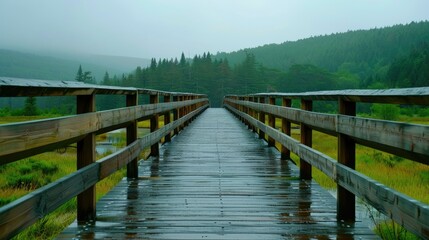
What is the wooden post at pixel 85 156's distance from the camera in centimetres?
376

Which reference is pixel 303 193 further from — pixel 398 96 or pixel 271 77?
pixel 271 77

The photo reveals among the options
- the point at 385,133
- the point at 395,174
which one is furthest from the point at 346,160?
the point at 395,174

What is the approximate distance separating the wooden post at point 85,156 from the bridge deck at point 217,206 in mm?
118

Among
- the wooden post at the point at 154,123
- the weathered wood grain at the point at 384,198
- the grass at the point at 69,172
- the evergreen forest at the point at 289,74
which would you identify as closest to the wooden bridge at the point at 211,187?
the weathered wood grain at the point at 384,198

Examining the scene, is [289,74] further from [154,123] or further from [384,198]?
[384,198]

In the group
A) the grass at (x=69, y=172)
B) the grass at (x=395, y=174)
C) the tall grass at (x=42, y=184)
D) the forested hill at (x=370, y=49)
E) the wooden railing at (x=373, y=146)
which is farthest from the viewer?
the forested hill at (x=370, y=49)

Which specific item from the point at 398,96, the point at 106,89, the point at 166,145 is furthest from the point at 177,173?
the point at 398,96

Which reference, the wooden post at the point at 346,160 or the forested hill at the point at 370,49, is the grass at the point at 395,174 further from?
the forested hill at the point at 370,49

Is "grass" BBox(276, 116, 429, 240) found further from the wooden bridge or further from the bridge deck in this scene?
the wooden bridge

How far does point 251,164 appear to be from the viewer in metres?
7.18

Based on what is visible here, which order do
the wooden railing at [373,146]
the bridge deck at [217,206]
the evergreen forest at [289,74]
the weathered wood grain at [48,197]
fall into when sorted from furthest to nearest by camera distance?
the evergreen forest at [289,74] → the bridge deck at [217,206] → the wooden railing at [373,146] → the weathered wood grain at [48,197]

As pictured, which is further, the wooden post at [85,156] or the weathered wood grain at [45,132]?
the wooden post at [85,156]

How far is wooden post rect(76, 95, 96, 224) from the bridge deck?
12cm

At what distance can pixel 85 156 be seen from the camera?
3.79 meters
